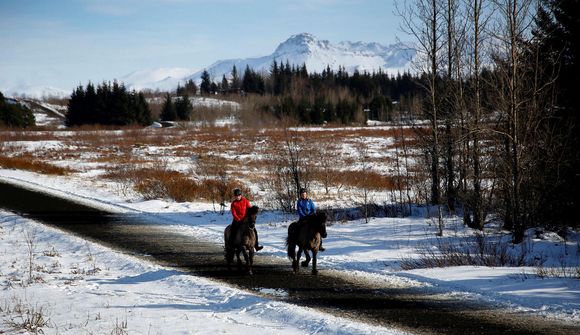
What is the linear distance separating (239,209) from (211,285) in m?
2.27

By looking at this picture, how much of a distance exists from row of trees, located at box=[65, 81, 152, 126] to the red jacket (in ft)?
293

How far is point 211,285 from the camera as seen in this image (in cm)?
1178

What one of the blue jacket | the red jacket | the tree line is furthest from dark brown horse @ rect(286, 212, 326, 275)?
the tree line

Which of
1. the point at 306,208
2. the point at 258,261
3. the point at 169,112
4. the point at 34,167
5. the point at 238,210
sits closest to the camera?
the point at 238,210

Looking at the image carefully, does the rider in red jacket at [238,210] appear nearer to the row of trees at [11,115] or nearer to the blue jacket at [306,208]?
the blue jacket at [306,208]

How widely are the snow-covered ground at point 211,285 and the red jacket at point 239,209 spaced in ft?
6.42

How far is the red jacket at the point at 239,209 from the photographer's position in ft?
42.8

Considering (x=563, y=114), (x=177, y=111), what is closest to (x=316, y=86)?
(x=177, y=111)

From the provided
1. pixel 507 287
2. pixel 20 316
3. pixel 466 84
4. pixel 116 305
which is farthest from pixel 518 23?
pixel 20 316

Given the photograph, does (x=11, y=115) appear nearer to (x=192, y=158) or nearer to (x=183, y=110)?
(x=183, y=110)

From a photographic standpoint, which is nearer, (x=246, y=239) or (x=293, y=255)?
(x=246, y=239)

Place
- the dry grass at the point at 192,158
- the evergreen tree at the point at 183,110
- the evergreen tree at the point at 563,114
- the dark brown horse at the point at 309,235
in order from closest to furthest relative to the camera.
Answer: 1. the dark brown horse at the point at 309,235
2. the evergreen tree at the point at 563,114
3. the dry grass at the point at 192,158
4. the evergreen tree at the point at 183,110

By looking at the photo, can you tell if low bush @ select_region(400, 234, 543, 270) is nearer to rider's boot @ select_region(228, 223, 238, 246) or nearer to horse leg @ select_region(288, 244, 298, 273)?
horse leg @ select_region(288, 244, 298, 273)

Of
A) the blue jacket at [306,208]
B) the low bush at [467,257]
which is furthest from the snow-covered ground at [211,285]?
the blue jacket at [306,208]
